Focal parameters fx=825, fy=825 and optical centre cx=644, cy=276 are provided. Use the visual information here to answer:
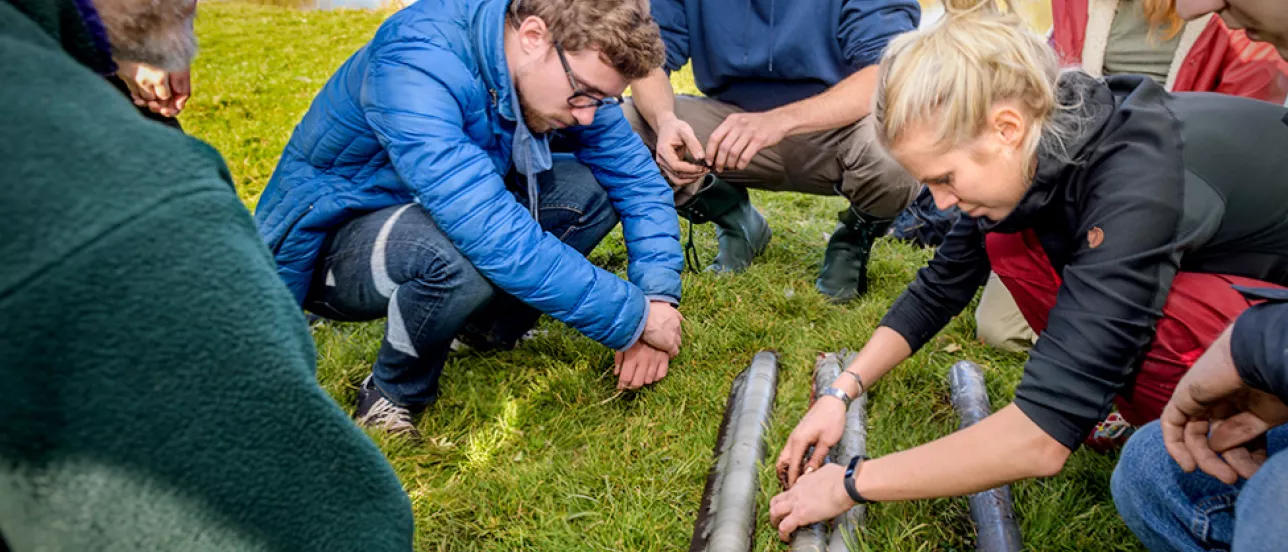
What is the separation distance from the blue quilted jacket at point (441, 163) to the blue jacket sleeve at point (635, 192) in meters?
0.19

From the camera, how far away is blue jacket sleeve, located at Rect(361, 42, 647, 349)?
2588mm

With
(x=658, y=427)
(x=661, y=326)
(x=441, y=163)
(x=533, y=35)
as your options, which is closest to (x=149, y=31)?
(x=441, y=163)

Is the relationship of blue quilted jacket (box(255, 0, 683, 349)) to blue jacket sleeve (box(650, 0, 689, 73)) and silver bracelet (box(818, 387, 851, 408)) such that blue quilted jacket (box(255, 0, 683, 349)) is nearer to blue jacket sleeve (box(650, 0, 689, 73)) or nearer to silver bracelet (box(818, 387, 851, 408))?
silver bracelet (box(818, 387, 851, 408))

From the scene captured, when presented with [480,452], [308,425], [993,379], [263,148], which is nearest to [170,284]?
[308,425]

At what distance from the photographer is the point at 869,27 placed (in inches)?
159

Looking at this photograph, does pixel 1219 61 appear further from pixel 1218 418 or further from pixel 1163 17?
pixel 1218 418

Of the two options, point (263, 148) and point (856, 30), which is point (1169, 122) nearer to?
point (856, 30)

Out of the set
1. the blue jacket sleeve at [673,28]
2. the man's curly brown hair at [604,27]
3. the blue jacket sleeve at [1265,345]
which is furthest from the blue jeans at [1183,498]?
the blue jacket sleeve at [673,28]

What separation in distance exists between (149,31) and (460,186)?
1.33 meters

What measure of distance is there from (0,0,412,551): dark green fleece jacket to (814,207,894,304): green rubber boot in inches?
139

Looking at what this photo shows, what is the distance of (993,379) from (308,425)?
297cm

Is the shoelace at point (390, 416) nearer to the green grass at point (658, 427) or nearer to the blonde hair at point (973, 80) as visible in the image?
the green grass at point (658, 427)

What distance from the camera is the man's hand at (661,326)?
3074 millimetres

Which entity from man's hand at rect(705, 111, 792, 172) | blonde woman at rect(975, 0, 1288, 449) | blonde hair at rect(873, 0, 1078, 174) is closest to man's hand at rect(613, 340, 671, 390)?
man's hand at rect(705, 111, 792, 172)
